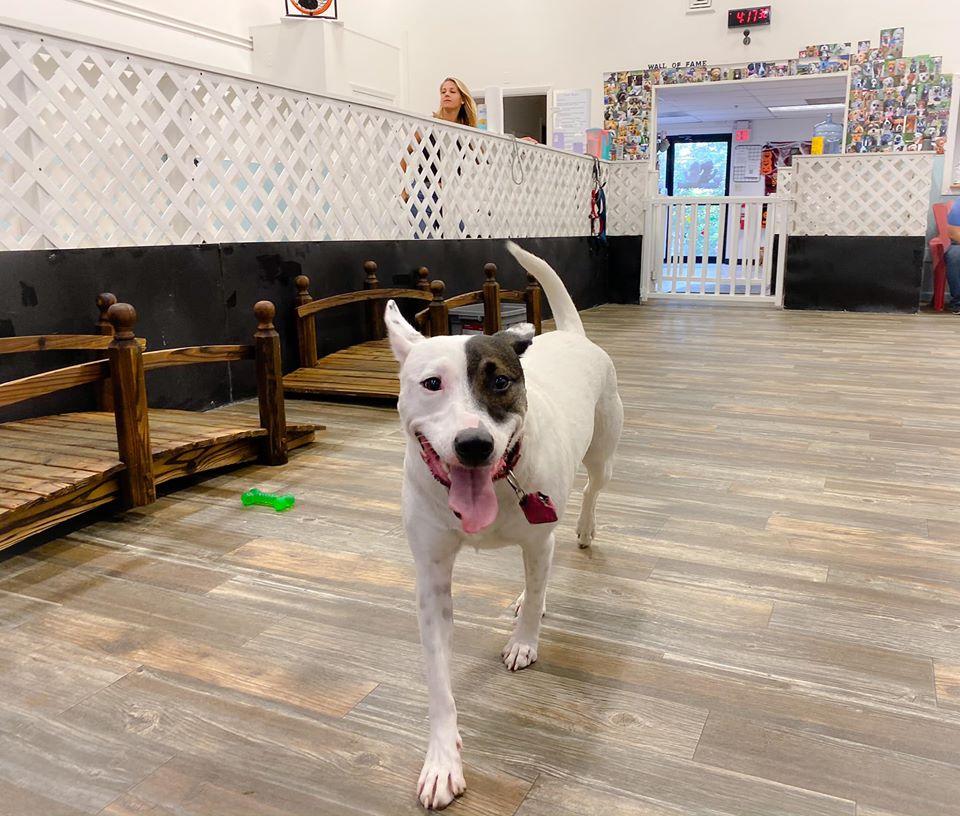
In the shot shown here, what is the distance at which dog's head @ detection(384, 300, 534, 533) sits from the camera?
90 cm

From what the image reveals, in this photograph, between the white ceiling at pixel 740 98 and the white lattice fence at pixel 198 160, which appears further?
the white ceiling at pixel 740 98

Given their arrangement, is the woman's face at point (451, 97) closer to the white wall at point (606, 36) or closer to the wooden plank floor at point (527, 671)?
the wooden plank floor at point (527, 671)

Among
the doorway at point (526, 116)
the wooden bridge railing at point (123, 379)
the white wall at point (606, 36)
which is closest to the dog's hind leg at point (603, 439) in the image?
the wooden bridge railing at point (123, 379)

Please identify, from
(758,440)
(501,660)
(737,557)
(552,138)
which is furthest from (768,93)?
(501,660)

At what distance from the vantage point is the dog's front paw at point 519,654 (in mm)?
1236

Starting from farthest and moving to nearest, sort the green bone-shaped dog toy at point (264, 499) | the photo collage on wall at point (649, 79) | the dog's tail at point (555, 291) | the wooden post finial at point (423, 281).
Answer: the photo collage on wall at point (649, 79)
the wooden post finial at point (423, 281)
the green bone-shaped dog toy at point (264, 499)
the dog's tail at point (555, 291)

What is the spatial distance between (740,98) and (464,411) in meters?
9.68

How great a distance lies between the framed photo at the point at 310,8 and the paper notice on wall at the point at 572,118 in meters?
2.35

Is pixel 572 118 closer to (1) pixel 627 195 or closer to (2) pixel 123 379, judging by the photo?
(1) pixel 627 195

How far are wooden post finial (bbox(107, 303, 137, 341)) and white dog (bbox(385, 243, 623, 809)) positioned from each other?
43.0 inches

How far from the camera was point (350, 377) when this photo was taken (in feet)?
10.7

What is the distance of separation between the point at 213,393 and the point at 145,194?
761 millimetres

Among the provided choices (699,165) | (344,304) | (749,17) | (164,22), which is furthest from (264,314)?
(699,165)

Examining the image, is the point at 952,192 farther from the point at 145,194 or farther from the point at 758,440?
the point at 145,194
